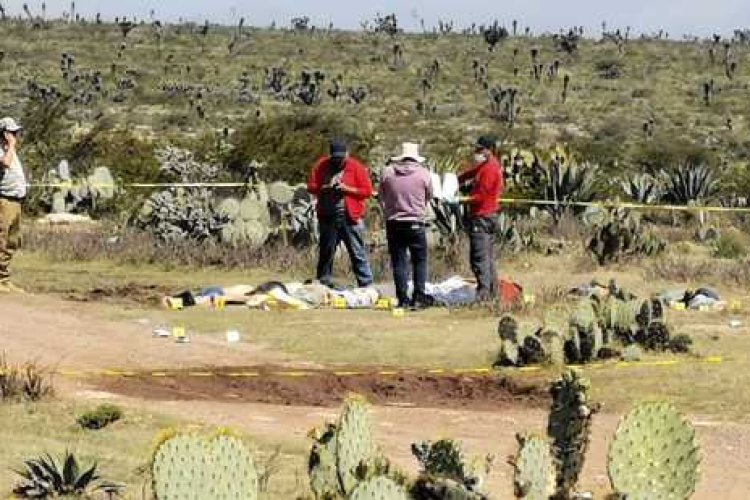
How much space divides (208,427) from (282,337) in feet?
14.3

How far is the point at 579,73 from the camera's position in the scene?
206 feet

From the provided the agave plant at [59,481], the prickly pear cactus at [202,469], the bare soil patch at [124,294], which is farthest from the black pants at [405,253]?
the prickly pear cactus at [202,469]

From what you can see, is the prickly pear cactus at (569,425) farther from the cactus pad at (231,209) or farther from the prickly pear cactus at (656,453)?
the cactus pad at (231,209)

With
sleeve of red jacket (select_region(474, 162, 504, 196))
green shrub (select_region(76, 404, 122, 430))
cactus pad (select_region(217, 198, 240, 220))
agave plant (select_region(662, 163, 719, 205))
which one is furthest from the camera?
agave plant (select_region(662, 163, 719, 205))

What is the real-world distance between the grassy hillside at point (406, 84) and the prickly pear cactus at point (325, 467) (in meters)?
25.8

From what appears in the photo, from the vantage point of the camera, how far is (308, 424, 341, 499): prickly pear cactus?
277 inches

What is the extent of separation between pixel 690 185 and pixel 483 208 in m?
10.7

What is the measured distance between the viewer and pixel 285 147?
28953 mm

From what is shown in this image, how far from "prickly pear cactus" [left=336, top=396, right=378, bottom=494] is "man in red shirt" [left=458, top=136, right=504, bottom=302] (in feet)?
28.7

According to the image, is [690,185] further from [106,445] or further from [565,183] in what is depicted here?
[106,445]

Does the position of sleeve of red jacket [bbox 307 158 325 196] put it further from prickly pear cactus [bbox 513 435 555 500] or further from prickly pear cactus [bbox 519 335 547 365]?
prickly pear cactus [bbox 513 435 555 500]

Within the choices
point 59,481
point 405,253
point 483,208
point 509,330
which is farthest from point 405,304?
point 59,481

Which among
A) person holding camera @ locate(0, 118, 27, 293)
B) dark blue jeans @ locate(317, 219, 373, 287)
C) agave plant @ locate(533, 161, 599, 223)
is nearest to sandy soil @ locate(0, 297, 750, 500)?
person holding camera @ locate(0, 118, 27, 293)

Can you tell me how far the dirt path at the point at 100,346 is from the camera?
491 inches
